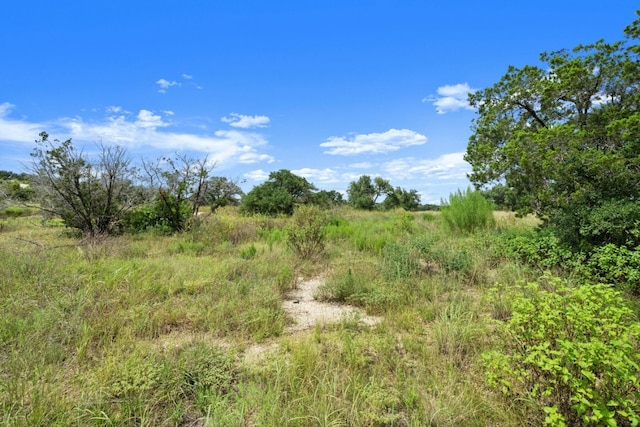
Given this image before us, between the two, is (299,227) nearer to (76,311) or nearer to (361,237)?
(361,237)

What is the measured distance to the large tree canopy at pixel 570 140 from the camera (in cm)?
482

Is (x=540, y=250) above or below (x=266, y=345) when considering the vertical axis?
above

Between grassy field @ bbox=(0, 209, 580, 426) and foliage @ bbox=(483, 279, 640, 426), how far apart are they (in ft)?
0.77

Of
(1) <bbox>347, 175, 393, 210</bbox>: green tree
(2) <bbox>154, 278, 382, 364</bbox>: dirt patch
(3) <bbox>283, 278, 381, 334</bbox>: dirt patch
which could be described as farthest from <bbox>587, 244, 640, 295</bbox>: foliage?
(1) <bbox>347, 175, 393, 210</bbox>: green tree

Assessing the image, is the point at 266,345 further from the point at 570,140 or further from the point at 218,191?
the point at 218,191

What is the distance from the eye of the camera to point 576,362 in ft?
5.00

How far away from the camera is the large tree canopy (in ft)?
15.8

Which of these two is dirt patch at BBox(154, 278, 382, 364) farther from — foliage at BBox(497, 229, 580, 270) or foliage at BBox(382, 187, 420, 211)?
foliage at BBox(382, 187, 420, 211)

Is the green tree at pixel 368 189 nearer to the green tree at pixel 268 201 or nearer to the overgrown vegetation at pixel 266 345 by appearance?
the green tree at pixel 268 201

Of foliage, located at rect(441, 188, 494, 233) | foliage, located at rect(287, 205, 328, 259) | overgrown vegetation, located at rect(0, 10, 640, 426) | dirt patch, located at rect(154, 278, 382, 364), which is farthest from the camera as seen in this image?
foliage, located at rect(441, 188, 494, 233)

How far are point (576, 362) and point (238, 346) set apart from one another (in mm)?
2505

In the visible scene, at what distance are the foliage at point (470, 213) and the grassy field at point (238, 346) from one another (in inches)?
122

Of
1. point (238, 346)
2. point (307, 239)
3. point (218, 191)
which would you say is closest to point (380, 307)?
point (238, 346)

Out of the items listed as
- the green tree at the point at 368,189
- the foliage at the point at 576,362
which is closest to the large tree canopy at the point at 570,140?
the foliage at the point at 576,362
